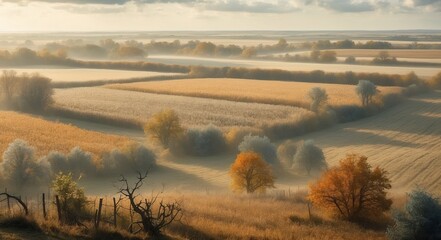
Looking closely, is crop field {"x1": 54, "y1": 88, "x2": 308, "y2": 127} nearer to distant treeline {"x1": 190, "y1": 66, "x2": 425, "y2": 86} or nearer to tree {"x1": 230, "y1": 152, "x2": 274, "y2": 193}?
tree {"x1": 230, "y1": 152, "x2": 274, "y2": 193}

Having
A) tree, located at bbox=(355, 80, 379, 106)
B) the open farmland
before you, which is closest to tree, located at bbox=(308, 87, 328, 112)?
the open farmland

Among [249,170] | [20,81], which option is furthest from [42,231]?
[20,81]

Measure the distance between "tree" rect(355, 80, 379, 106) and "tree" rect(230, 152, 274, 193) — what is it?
4029 centimetres

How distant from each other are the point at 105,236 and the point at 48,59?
399 feet

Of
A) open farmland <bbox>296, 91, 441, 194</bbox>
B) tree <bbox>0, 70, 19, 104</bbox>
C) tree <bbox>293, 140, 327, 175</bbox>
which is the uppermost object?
tree <bbox>0, 70, 19, 104</bbox>

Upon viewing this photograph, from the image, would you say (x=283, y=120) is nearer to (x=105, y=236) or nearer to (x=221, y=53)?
(x=105, y=236)

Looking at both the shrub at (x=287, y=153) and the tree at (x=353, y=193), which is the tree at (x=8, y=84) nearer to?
the shrub at (x=287, y=153)

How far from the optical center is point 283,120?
59812 mm

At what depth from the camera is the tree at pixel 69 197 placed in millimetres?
19647

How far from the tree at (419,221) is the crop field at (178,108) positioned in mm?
34104

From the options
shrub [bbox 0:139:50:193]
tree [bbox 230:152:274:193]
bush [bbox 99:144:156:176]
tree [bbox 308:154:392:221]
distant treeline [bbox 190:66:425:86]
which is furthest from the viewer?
distant treeline [bbox 190:66:425:86]

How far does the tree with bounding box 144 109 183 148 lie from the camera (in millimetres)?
50125

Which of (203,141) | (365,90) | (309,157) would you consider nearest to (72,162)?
(203,141)

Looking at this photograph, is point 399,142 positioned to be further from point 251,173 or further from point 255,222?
point 255,222
